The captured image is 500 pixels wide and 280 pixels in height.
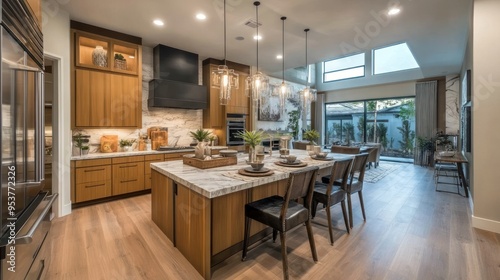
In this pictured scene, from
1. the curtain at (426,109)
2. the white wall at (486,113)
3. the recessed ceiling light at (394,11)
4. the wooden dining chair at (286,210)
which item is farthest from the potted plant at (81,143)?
the curtain at (426,109)

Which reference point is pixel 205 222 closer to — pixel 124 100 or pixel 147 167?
pixel 147 167

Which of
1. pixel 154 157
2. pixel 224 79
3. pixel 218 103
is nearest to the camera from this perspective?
pixel 224 79

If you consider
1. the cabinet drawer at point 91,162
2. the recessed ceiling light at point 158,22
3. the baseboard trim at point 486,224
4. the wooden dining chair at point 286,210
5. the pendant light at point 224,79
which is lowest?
the baseboard trim at point 486,224

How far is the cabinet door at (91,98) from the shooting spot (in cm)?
368

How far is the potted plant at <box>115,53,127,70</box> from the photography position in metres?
4.14

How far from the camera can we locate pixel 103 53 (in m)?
3.94

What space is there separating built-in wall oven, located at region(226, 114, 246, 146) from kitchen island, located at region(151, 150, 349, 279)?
9.89 ft

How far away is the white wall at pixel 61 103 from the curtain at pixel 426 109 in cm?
955

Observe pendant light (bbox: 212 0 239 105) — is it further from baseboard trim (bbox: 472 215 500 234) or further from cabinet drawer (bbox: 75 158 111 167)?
baseboard trim (bbox: 472 215 500 234)

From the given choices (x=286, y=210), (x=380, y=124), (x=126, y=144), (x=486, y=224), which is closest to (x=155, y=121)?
(x=126, y=144)

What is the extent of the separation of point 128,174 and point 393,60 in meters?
8.99

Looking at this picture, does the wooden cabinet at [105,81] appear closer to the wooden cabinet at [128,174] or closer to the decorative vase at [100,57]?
the decorative vase at [100,57]

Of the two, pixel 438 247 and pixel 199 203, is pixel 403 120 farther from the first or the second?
pixel 199 203

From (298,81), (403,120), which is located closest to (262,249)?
(298,81)
